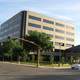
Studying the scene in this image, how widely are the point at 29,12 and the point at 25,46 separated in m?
22.1

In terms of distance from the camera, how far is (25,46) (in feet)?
372

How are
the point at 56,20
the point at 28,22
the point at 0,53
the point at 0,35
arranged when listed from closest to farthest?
the point at 0,53, the point at 28,22, the point at 56,20, the point at 0,35

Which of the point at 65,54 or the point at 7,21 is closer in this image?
the point at 65,54

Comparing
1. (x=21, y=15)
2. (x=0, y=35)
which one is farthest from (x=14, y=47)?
(x=0, y=35)

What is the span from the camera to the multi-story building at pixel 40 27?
128125 millimetres

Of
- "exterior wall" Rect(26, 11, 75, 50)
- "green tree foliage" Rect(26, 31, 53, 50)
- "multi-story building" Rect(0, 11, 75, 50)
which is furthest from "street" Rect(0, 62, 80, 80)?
"exterior wall" Rect(26, 11, 75, 50)

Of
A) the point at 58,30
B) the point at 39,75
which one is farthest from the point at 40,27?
the point at 39,75

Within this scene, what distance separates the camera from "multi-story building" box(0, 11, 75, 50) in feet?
420

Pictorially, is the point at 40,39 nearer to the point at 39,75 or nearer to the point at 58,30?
the point at 58,30

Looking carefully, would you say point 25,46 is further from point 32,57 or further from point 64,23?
point 64,23

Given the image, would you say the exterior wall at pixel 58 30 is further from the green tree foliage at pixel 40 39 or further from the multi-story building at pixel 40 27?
the green tree foliage at pixel 40 39

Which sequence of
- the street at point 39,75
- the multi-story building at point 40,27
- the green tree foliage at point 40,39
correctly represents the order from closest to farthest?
1. the street at point 39,75
2. the green tree foliage at point 40,39
3. the multi-story building at point 40,27

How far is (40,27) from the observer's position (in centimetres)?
13488

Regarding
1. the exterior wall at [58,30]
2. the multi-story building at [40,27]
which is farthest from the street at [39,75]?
the exterior wall at [58,30]
